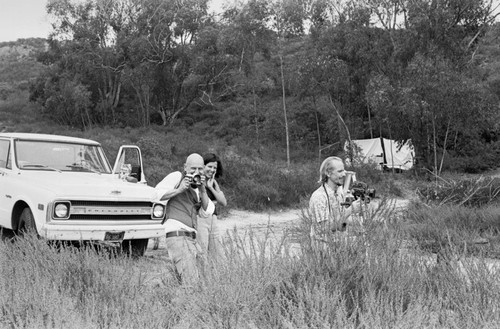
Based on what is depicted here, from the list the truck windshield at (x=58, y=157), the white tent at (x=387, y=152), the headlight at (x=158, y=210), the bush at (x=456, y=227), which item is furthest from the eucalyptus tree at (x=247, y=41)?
the headlight at (x=158, y=210)

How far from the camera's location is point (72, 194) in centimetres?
702

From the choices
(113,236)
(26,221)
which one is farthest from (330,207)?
(26,221)

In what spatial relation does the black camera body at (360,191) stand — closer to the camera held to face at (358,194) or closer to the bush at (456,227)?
the camera held to face at (358,194)

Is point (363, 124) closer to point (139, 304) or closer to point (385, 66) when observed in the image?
point (385, 66)

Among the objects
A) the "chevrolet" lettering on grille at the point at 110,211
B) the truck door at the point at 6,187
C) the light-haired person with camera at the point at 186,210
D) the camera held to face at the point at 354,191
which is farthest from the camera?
the truck door at the point at 6,187

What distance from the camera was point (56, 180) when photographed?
24.1 feet

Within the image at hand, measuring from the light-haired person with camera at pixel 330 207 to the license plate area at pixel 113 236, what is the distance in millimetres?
3231

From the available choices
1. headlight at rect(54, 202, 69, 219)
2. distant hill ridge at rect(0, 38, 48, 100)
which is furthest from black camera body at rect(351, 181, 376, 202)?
distant hill ridge at rect(0, 38, 48, 100)

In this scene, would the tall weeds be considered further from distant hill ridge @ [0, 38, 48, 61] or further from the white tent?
distant hill ridge @ [0, 38, 48, 61]

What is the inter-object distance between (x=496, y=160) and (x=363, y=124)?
725 centimetres

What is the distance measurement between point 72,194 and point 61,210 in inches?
9.3

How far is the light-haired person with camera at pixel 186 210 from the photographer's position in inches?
199

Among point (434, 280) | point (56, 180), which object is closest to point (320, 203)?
point (434, 280)

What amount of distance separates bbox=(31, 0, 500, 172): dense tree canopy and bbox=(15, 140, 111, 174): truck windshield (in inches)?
655
